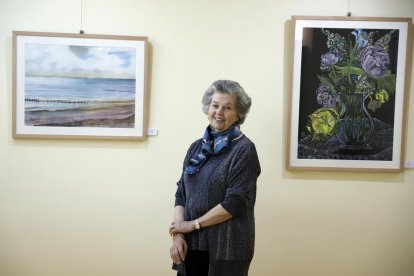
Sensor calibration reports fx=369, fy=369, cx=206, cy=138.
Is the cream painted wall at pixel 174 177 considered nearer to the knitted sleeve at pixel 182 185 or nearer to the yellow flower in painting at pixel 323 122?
the yellow flower in painting at pixel 323 122

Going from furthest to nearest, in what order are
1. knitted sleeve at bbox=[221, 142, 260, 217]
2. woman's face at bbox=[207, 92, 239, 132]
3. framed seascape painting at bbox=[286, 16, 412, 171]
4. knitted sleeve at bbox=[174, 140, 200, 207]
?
framed seascape painting at bbox=[286, 16, 412, 171]
knitted sleeve at bbox=[174, 140, 200, 207]
woman's face at bbox=[207, 92, 239, 132]
knitted sleeve at bbox=[221, 142, 260, 217]

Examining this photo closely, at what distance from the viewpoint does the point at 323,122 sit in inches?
98.1

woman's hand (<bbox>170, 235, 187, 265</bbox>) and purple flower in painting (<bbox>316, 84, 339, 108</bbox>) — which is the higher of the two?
purple flower in painting (<bbox>316, 84, 339, 108</bbox>)

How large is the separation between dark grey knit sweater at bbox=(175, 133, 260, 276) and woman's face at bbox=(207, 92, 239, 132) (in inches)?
4.0

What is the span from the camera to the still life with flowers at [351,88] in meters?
2.46

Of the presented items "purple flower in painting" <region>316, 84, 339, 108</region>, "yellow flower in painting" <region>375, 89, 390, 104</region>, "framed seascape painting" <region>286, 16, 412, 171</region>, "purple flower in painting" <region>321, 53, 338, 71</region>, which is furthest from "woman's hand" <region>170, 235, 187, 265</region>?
"yellow flower in painting" <region>375, 89, 390, 104</region>

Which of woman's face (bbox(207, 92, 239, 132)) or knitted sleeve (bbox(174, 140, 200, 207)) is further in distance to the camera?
knitted sleeve (bbox(174, 140, 200, 207))

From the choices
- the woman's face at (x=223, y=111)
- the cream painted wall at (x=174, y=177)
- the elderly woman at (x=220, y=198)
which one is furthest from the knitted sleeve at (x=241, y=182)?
the cream painted wall at (x=174, y=177)

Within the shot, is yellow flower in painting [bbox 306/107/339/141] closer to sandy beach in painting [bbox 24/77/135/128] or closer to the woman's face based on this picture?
the woman's face

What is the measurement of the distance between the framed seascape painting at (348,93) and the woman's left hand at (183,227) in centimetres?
106

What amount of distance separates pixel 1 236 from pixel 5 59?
4.01 ft

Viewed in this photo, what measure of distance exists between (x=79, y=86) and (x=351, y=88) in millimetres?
1829

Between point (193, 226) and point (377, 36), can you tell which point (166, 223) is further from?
point (377, 36)

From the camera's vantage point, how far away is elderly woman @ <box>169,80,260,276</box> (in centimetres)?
162
